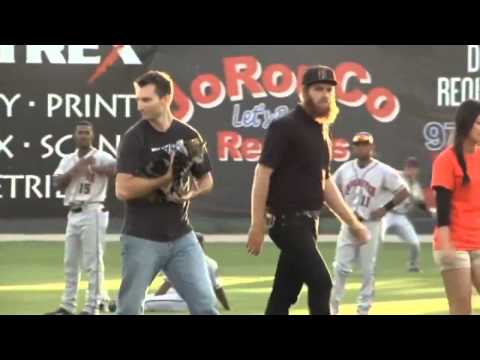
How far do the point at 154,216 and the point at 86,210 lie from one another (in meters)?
4.83

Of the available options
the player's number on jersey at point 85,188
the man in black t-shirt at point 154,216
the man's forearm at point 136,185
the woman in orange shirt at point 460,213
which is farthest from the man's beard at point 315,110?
the player's number on jersey at point 85,188

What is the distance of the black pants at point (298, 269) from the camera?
8.17m

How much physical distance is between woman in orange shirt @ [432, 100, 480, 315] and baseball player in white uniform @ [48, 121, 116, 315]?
15.7 ft

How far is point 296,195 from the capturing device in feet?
27.3

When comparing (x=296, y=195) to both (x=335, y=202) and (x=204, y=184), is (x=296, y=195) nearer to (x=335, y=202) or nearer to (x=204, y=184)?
(x=335, y=202)

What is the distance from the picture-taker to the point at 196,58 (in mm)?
23766

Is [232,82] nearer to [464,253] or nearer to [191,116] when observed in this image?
[191,116]

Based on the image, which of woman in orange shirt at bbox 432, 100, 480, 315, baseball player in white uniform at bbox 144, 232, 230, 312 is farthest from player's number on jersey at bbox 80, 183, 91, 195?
woman in orange shirt at bbox 432, 100, 480, 315

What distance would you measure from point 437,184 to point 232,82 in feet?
51.3

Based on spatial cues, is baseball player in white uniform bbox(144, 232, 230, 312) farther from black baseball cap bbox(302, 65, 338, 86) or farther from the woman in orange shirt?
the woman in orange shirt

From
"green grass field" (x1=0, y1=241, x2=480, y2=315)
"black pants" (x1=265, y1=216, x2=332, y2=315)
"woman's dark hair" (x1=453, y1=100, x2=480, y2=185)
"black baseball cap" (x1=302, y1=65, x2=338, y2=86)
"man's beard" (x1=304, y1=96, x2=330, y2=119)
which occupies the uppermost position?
"black baseball cap" (x1=302, y1=65, x2=338, y2=86)

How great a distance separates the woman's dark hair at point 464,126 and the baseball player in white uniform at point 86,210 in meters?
4.76

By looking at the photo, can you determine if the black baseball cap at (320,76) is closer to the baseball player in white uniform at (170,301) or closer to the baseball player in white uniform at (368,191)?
the baseball player in white uniform at (170,301)

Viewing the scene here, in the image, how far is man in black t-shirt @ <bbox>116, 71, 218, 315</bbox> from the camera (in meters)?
7.59
